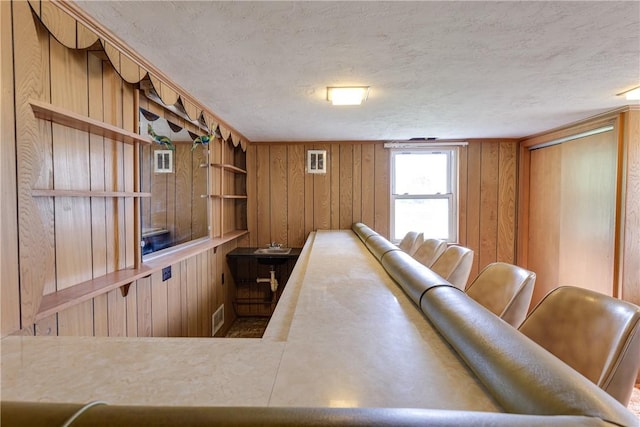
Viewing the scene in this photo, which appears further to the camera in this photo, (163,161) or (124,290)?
(163,161)

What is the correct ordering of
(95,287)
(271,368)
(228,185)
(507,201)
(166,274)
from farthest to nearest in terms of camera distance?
1. (507,201)
2. (228,185)
3. (166,274)
4. (95,287)
5. (271,368)

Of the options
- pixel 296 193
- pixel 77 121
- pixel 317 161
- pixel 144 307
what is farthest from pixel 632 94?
pixel 144 307

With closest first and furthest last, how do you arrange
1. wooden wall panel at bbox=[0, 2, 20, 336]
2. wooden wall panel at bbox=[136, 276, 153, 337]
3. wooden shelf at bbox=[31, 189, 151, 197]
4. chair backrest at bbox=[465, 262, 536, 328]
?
wooden wall panel at bbox=[0, 2, 20, 336]
wooden shelf at bbox=[31, 189, 151, 197]
chair backrest at bbox=[465, 262, 536, 328]
wooden wall panel at bbox=[136, 276, 153, 337]

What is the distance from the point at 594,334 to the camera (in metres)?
0.90

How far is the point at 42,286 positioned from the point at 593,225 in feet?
12.6

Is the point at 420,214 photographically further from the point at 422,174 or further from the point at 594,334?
the point at 594,334

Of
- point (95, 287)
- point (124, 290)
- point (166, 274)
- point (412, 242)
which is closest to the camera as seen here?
point (95, 287)

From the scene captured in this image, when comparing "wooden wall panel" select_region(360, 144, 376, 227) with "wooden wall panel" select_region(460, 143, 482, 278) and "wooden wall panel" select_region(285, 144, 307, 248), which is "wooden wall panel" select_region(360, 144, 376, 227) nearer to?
Result: "wooden wall panel" select_region(285, 144, 307, 248)

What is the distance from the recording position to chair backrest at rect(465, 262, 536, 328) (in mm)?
1254

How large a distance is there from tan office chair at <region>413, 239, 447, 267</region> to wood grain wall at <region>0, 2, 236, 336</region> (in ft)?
6.29

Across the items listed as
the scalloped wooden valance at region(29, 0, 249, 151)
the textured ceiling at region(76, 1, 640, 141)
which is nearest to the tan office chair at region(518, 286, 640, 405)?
the textured ceiling at region(76, 1, 640, 141)

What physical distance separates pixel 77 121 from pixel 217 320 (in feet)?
7.74

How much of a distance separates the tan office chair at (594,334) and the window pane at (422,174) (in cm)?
282

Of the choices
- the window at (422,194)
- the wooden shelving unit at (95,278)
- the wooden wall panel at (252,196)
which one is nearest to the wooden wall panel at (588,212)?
the window at (422,194)
